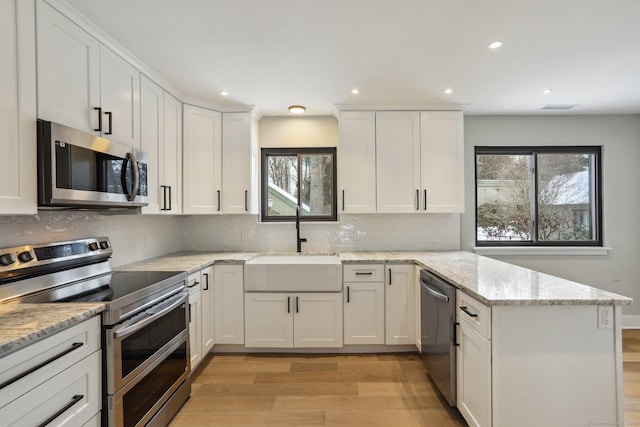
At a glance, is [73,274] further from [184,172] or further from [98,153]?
[184,172]

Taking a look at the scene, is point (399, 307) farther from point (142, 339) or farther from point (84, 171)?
point (84, 171)

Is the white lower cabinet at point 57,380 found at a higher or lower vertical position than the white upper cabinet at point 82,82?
lower

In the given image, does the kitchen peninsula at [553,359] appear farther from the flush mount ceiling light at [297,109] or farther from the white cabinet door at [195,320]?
the flush mount ceiling light at [297,109]

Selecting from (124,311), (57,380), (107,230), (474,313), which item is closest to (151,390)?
(124,311)

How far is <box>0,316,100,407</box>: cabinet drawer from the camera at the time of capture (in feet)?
3.39

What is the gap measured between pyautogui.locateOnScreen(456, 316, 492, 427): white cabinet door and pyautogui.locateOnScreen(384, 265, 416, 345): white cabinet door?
36.8 inches

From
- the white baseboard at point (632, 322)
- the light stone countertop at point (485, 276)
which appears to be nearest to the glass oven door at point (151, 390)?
the light stone countertop at point (485, 276)

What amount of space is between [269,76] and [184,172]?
126cm

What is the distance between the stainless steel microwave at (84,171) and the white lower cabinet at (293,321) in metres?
1.38

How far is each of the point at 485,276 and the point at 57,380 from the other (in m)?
2.32

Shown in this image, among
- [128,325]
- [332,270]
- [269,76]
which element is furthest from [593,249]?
[128,325]

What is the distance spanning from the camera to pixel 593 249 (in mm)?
3523

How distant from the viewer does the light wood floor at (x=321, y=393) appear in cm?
204

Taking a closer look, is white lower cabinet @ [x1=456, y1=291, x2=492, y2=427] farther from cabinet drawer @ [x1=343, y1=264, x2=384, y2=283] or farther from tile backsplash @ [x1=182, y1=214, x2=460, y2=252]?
tile backsplash @ [x1=182, y1=214, x2=460, y2=252]
